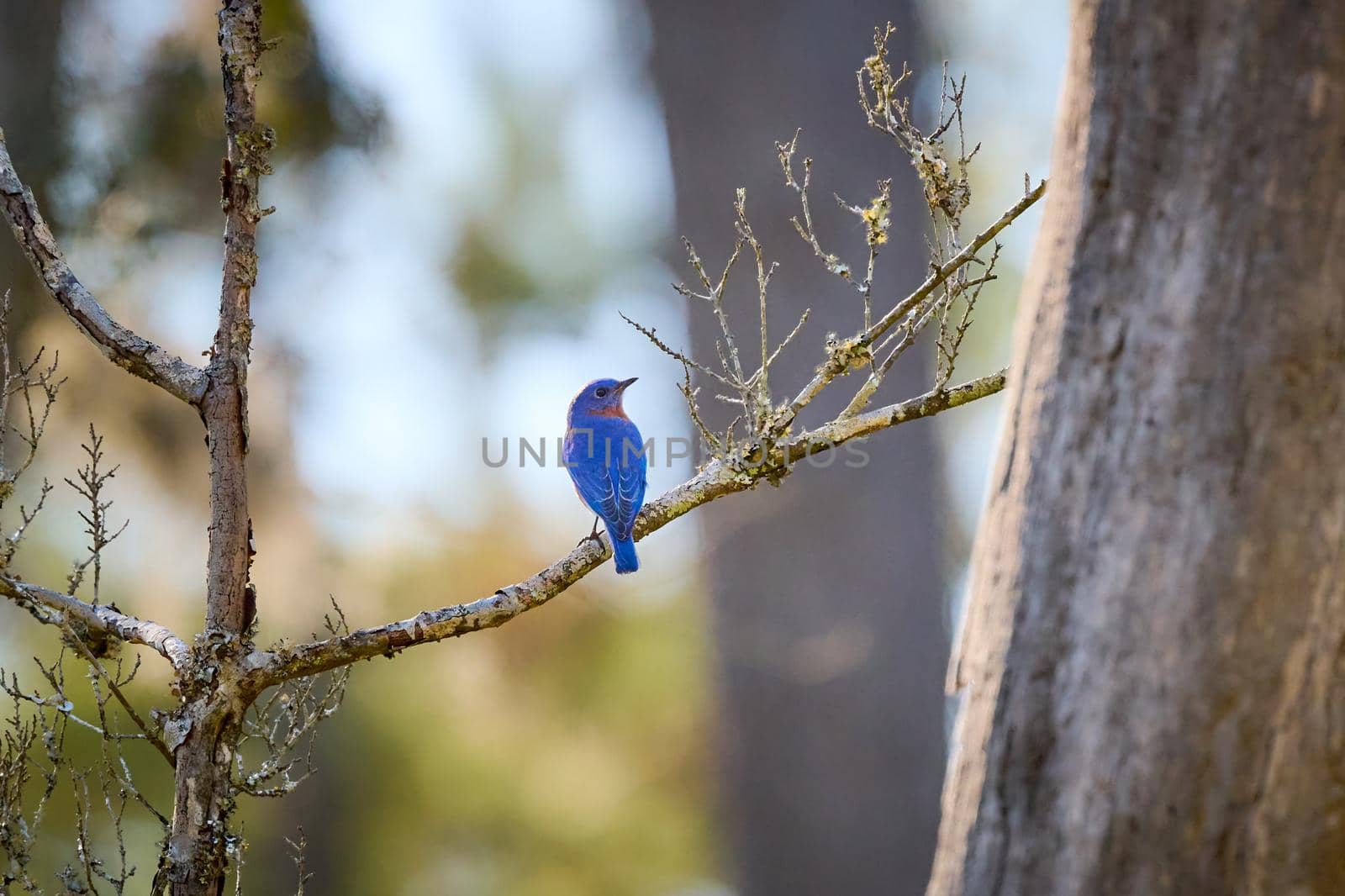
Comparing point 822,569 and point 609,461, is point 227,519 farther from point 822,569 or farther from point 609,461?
point 822,569

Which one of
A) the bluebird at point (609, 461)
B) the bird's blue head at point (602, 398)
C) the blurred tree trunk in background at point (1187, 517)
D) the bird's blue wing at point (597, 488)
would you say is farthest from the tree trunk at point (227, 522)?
the bird's blue head at point (602, 398)

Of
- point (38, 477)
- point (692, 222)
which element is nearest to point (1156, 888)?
point (692, 222)

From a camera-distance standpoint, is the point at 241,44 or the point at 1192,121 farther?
the point at 241,44

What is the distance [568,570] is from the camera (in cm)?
313

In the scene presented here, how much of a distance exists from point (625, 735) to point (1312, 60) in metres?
6.58

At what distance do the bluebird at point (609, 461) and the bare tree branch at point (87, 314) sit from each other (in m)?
1.43

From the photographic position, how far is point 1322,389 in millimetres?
1642

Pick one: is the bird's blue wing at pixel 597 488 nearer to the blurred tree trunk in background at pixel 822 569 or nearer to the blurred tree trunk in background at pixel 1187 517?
the blurred tree trunk in background at pixel 822 569

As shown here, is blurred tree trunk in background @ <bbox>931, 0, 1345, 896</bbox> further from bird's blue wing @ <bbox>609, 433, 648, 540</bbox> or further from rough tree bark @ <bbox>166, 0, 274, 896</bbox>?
bird's blue wing @ <bbox>609, 433, 648, 540</bbox>

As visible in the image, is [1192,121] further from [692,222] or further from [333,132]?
[333,132]

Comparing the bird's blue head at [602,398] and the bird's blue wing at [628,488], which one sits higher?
the bird's blue head at [602,398]

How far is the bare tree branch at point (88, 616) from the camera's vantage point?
2777mm

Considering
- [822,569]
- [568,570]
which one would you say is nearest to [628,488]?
[568,570]

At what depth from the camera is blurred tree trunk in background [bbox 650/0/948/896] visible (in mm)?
5582
